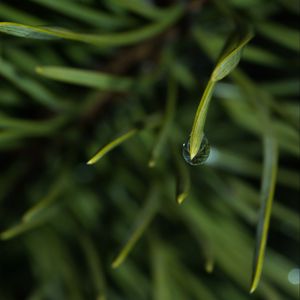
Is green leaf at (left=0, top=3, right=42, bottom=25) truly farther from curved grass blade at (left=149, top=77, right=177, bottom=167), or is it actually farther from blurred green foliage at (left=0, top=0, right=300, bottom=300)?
curved grass blade at (left=149, top=77, right=177, bottom=167)

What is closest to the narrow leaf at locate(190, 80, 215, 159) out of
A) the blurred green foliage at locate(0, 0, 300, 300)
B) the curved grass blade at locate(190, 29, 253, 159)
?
the curved grass blade at locate(190, 29, 253, 159)

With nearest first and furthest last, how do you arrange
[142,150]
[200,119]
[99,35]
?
[200,119] < [99,35] < [142,150]

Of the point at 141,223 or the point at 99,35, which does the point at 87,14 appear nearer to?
the point at 99,35

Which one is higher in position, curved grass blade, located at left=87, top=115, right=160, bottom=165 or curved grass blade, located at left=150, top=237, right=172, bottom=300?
curved grass blade, located at left=87, top=115, right=160, bottom=165

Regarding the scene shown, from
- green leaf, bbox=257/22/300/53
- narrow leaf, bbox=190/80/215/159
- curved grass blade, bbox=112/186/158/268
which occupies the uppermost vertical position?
narrow leaf, bbox=190/80/215/159

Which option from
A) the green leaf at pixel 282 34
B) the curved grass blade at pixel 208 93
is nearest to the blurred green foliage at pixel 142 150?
the green leaf at pixel 282 34

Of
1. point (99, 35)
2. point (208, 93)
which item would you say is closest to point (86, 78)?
point (99, 35)

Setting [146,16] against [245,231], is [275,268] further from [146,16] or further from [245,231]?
[146,16]

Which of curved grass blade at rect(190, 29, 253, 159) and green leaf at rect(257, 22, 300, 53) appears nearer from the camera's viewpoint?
curved grass blade at rect(190, 29, 253, 159)

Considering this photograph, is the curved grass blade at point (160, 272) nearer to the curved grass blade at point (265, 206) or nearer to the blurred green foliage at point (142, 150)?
the blurred green foliage at point (142, 150)
